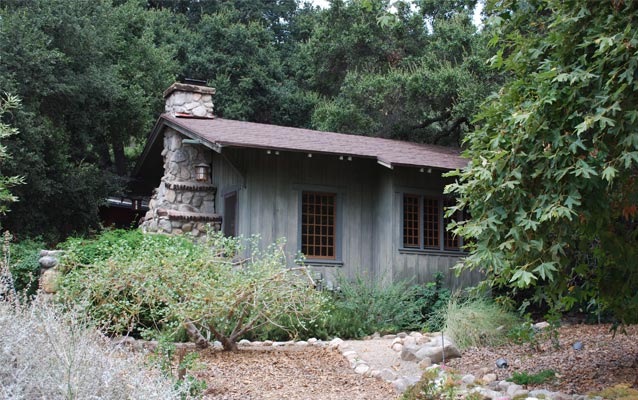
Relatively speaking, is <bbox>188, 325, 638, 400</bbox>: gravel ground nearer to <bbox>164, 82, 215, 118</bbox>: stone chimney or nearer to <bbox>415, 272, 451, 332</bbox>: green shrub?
<bbox>415, 272, 451, 332</bbox>: green shrub

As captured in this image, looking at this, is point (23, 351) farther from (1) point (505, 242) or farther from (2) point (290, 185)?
(2) point (290, 185)

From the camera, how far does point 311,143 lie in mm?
12648

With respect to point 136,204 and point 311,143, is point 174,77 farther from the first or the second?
point 311,143

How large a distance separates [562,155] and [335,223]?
7.37 meters

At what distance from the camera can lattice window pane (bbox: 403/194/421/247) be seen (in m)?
12.9

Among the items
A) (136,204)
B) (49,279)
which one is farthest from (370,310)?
(136,204)

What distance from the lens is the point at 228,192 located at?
12.9 metres

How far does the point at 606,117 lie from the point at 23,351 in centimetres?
469

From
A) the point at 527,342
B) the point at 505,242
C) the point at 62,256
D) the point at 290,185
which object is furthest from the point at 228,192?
the point at 505,242

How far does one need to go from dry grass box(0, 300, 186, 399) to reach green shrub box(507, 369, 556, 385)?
3.54 metres

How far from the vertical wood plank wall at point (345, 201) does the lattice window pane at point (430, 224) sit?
266mm

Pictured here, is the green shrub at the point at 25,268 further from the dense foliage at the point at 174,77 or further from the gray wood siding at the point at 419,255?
the gray wood siding at the point at 419,255

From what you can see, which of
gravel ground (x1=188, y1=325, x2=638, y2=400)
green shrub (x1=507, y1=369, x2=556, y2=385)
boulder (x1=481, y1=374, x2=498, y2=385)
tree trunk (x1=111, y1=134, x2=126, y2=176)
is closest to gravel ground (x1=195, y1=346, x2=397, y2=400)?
gravel ground (x1=188, y1=325, x2=638, y2=400)

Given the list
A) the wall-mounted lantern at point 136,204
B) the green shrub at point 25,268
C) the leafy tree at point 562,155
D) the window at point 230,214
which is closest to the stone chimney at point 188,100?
the window at point 230,214
